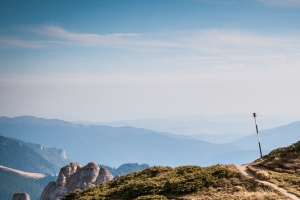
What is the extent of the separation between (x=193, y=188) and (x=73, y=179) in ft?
438

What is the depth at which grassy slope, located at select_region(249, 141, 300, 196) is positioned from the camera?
93.7 ft

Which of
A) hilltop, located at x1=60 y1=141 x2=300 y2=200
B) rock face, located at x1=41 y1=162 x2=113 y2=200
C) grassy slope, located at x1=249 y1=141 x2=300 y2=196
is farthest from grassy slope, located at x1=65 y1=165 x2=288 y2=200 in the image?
rock face, located at x1=41 y1=162 x2=113 y2=200

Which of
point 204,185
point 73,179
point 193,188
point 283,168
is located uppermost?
point 73,179

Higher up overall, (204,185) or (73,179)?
(73,179)

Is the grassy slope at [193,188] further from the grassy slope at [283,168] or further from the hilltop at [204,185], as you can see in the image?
the grassy slope at [283,168]

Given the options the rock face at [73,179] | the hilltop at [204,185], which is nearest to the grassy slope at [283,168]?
the hilltop at [204,185]

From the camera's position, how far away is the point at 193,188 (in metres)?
27.0

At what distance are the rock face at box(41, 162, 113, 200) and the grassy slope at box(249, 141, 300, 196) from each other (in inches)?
4646

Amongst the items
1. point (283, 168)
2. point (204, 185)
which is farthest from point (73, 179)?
point (204, 185)

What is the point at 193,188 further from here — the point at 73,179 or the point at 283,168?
the point at 73,179

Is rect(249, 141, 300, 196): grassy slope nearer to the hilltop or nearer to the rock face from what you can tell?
the hilltop

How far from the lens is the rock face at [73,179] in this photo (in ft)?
475

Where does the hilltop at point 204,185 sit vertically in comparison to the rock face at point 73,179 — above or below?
below

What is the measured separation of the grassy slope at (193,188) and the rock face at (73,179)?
11910cm
